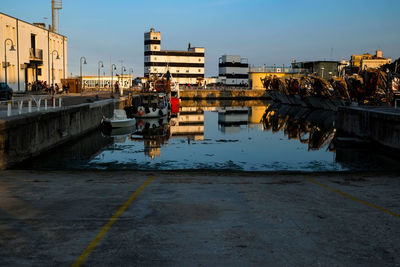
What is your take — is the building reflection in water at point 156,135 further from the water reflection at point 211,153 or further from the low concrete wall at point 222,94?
the low concrete wall at point 222,94

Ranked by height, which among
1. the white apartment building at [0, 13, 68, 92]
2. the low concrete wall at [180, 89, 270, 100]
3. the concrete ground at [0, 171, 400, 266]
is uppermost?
the white apartment building at [0, 13, 68, 92]

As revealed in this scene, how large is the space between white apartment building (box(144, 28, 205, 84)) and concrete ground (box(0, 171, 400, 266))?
133848mm

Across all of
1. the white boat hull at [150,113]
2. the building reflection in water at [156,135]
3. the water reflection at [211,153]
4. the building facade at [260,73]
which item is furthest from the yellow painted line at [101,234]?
the building facade at [260,73]

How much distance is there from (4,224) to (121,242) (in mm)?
2453

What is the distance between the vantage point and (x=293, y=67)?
148 metres

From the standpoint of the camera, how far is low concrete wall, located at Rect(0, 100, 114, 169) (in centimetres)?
1803

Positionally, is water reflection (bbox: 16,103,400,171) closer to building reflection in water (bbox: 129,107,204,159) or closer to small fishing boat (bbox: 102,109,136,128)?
building reflection in water (bbox: 129,107,204,159)

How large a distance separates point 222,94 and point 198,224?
112 metres

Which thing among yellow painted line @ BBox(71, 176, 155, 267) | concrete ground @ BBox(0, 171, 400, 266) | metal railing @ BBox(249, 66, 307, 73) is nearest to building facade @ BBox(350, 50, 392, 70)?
metal railing @ BBox(249, 66, 307, 73)

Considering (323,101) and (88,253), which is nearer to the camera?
(88,253)

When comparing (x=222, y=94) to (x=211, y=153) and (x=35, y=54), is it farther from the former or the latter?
(x=211, y=153)

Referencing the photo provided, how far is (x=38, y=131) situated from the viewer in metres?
22.9

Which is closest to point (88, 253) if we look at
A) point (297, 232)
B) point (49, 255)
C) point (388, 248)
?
point (49, 255)

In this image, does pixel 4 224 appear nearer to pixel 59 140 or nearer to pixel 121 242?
pixel 121 242
